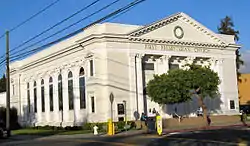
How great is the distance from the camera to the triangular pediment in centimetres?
5030

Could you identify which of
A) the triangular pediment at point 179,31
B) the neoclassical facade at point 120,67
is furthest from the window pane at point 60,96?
the triangular pediment at point 179,31

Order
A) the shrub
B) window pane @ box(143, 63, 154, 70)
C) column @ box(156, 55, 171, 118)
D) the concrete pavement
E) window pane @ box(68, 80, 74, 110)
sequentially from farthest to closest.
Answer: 1. the shrub
2. window pane @ box(68, 80, 74, 110)
3. column @ box(156, 55, 171, 118)
4. window pane @ box(143, 63, 154, 70)
5. the concrete pavement

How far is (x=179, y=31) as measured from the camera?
53.3m

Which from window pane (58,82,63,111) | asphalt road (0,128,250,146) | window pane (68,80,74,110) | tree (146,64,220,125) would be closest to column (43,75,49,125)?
window pane (58,82,63,111)

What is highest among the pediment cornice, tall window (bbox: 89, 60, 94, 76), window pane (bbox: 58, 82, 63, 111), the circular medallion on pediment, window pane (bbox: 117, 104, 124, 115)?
the circular medallion on pediment

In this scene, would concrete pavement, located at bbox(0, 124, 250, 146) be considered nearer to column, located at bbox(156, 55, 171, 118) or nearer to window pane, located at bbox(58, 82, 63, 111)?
column, located at bbox(156, 55, 171, 118)

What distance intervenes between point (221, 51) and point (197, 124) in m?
15.9

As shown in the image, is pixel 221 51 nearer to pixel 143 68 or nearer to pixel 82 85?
pixel 143 68

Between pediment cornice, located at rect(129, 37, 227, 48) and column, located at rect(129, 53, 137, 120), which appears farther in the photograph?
pediment cornice, located at rect(129, 37, 227, 48)

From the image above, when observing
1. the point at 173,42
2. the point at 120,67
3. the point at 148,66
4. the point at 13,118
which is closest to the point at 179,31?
the point at 173,42

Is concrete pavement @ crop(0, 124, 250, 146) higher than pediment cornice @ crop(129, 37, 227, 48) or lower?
lower

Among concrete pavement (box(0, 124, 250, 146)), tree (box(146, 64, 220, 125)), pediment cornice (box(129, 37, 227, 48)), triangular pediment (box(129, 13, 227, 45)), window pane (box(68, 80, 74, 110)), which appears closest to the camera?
concrete pavement (box(0, 124, 250, 146))

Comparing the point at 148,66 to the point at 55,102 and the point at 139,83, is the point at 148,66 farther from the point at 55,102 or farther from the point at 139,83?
the point at 55,102

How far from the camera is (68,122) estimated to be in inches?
2148
